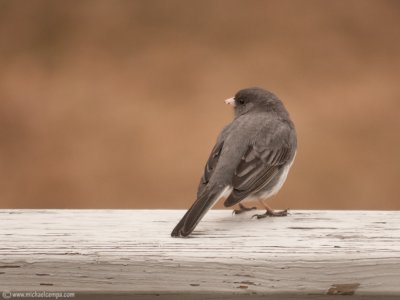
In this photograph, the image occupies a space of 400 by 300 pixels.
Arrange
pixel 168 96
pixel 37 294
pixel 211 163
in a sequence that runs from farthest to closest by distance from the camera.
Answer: pixel 168 96 < pixel 211 163 < pixel 37 294

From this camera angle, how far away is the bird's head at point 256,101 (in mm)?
4062

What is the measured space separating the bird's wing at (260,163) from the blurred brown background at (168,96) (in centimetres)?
386

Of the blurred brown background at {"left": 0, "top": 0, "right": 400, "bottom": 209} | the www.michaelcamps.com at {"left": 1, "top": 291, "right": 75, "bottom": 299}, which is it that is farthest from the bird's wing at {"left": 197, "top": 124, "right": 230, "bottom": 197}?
the blurred brown background at {"left": 0, "top": 0, "right": 400, "bottom": 209}

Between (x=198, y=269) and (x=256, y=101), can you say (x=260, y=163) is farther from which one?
(x=198, y=269)

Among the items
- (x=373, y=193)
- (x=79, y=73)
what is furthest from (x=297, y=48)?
(x=373, y=193)

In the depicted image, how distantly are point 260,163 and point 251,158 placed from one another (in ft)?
0.16

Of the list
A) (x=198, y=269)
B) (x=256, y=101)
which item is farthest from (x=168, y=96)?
(x=198, y=269)

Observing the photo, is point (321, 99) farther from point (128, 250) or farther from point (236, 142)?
point (128, 250)

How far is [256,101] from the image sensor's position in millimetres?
4094

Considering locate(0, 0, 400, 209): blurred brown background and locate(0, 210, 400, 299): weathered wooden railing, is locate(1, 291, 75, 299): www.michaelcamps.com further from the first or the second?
locate(0, 0, 400, 209): blurred brown background

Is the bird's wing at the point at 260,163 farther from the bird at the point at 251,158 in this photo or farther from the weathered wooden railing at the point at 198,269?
the weathered wooden railing at the point at 198,269

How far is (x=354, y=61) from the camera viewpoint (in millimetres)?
11789

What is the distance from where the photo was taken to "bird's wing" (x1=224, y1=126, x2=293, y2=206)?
10.8 feet

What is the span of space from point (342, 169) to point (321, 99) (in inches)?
64.6
